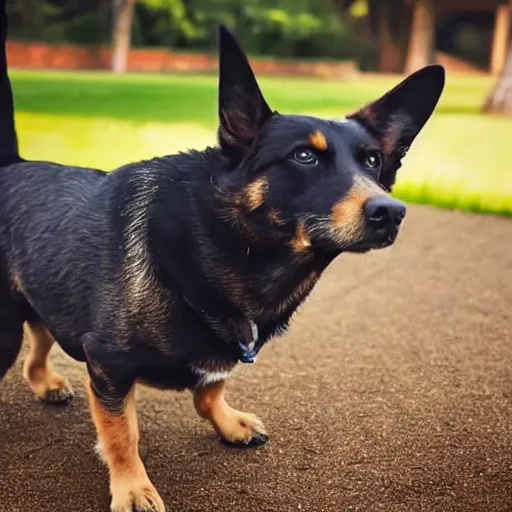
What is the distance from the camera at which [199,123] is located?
5.25 m

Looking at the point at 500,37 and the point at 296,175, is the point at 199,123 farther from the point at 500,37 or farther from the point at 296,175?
the point at 296,175

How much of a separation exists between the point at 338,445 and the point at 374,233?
90cm

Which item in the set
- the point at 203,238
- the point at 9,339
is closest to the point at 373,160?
the point at 203,238

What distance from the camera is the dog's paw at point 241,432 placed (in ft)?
6.96

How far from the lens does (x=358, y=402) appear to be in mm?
2449

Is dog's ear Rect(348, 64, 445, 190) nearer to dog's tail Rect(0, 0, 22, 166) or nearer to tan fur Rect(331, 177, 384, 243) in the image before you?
tan fur Rect(331, 177, 384, 243)

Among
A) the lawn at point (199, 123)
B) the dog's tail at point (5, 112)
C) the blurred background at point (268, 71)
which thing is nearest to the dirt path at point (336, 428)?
the dog's tail at point (5, 112)

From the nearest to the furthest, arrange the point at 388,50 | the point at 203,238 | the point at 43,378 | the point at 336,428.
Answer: the point at 203,238 < the point at 336,428 < the point at 43,378 < the point at 388,50

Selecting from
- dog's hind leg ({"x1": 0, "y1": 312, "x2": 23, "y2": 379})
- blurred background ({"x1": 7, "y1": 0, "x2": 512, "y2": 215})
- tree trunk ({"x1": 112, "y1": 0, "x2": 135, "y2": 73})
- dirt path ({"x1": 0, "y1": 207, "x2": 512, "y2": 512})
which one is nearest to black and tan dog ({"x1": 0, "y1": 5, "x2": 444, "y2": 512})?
dog's hind leg ({"x1": 0, "y1": 312, "x2": 23, "y2": 379})

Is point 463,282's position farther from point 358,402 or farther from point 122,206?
point 122,206

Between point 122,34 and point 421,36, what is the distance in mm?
2264

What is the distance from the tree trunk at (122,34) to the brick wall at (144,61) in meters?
0.05

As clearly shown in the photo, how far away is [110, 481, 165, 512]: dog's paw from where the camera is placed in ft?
5.80

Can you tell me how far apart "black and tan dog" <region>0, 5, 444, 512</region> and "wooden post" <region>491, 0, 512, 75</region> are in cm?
412
